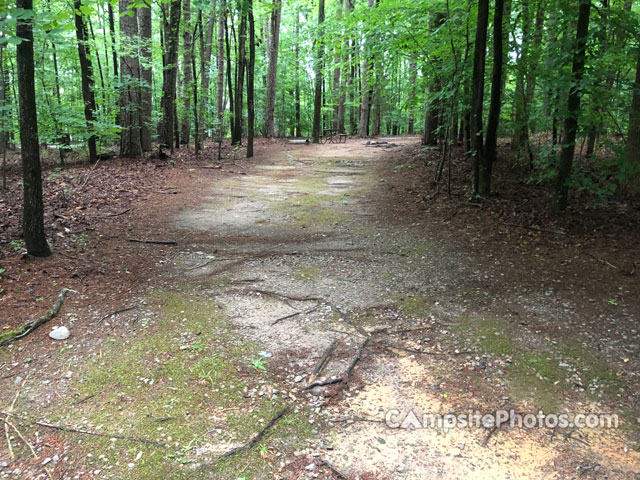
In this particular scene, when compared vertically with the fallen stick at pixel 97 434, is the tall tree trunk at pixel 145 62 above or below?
above

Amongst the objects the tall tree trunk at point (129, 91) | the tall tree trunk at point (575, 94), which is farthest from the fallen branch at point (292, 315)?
the tall tree trunk at point (129, 91)

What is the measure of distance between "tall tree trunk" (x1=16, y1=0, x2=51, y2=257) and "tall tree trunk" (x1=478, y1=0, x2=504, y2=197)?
6320 mm

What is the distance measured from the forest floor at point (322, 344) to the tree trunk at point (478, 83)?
2.94ft

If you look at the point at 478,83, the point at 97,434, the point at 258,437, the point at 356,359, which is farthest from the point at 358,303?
the point at 478,83

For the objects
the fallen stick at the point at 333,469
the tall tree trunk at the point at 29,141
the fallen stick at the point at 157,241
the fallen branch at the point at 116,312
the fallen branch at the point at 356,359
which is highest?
the tall tree trunk at the point at 29,141

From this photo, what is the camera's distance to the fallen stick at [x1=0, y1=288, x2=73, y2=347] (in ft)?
11.3

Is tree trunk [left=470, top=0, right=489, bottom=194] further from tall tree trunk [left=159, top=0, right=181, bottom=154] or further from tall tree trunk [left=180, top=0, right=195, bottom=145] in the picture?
tall tree trunk [left=180, top=0, right=195, bottom=145]

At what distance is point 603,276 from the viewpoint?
4.81m

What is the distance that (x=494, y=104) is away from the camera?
7094 millimetres

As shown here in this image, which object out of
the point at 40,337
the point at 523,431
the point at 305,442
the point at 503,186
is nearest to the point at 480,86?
the point at 503,186

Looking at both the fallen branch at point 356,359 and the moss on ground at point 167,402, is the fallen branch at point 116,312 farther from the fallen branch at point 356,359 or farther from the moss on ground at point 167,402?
the fallen branch at point 356,359

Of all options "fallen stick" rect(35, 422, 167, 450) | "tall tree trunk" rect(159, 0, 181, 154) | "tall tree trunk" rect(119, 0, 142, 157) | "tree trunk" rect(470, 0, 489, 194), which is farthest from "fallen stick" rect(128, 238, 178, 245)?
"tall tree trunk" rect(159, 0, 181, 154)

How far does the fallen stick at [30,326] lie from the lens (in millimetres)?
3457

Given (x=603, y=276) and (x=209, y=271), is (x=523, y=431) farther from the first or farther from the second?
(x=209, y=271)
